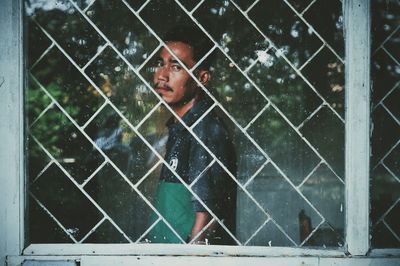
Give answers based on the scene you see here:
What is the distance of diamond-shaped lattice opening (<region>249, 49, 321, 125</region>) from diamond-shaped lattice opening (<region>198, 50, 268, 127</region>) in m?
0.08

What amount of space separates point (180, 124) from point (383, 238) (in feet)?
4.25

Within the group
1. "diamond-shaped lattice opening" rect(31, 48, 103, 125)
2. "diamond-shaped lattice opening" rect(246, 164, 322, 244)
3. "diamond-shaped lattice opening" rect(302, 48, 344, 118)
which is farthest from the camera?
"diamond-shaped lattice opening" rect(302, 48, 344, 118)

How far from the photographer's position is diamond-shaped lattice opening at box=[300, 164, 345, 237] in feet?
8.90

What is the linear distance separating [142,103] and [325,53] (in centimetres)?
141

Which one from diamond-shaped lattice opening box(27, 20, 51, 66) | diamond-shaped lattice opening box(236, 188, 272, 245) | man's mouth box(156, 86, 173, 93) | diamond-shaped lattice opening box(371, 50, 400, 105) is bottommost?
diamond-shaped lattice opening box(236, 188, 272, 245)

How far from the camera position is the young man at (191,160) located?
→ 201 cm

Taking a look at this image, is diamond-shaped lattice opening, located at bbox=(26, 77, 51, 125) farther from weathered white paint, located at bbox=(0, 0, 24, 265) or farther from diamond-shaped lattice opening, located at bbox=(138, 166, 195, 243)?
diamond-shaped lattice opening, located at bbox=(138, 166, 195, 243)

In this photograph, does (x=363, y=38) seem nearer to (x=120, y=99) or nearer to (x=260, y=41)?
(x=260, y=41)

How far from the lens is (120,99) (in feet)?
7.50

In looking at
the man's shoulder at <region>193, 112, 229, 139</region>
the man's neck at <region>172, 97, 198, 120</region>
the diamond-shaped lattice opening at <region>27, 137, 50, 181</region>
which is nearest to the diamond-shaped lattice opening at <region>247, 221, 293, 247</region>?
the man's shoulder at <region>193, 112, 229, 139</region>

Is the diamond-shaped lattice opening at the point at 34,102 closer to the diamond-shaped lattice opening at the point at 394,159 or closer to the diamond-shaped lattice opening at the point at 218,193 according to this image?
the diamond-shaped lattice opening at the point at 218,193

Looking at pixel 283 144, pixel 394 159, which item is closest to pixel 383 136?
pixel 394 159

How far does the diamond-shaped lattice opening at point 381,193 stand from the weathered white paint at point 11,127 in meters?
1.76

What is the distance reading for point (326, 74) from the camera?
268 centimetres
